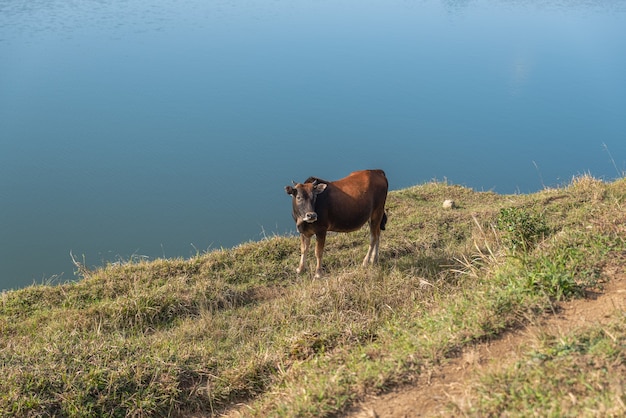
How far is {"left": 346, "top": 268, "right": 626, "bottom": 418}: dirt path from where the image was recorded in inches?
198

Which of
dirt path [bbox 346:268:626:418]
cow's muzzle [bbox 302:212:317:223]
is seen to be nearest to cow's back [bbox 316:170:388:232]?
cow's muzzle [bbox 302:212:317:223]

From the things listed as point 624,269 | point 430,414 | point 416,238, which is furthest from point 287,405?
point 416,238

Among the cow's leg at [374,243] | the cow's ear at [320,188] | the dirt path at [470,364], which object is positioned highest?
the cow's ear at [320,188]

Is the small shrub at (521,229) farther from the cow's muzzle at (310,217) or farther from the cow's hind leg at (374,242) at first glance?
the cow's muzzle at (310,217)

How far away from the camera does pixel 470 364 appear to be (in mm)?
5410

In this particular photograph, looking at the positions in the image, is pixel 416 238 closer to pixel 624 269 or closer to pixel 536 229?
pixel 536 229

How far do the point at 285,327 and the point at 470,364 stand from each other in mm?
2513

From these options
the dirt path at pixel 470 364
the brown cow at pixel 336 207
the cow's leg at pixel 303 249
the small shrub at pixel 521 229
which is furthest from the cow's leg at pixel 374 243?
Result: the dirt path at pixel 470 364

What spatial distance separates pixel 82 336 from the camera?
24.0ft

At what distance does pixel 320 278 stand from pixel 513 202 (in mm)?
4553

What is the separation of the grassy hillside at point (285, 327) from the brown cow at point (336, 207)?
48 centimetres

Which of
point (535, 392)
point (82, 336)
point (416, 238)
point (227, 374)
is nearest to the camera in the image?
point (535, 392)

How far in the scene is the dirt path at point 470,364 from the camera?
5.02m

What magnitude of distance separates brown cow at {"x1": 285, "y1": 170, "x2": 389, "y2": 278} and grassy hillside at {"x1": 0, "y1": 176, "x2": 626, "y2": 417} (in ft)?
1.59
